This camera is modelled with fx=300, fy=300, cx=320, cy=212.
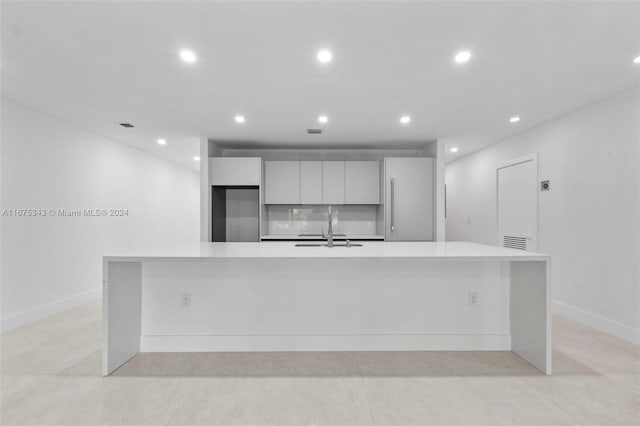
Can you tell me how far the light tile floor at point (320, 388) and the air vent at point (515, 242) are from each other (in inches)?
69.5

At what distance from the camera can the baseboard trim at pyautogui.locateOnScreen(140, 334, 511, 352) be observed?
254 cm

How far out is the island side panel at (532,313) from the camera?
7.14ft

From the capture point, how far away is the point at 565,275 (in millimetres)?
3602

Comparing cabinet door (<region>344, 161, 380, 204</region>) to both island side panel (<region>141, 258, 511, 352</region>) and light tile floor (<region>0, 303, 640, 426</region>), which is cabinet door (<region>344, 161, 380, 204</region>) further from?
light tile floor (<region>0, 303, 640, 426</region>)

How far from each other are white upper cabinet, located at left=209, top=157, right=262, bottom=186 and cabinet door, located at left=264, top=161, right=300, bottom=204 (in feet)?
0.78

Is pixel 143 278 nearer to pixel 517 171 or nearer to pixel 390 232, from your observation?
pixel 390 232

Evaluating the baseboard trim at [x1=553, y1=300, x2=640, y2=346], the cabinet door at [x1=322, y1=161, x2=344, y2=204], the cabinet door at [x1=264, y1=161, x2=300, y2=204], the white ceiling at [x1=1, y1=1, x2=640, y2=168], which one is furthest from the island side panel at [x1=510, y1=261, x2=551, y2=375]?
the cabinet door at [x1=264, y1=161, x2=300, y2=204]

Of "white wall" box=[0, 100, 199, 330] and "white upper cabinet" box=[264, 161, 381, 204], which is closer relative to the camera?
"white wall" box=[0, 100, 199, 330]

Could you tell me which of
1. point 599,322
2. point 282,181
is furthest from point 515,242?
point 282,181

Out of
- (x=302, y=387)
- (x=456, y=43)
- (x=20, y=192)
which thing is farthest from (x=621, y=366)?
(x=20, y=192)

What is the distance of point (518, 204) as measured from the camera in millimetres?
4363

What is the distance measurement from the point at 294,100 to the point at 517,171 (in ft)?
11.3

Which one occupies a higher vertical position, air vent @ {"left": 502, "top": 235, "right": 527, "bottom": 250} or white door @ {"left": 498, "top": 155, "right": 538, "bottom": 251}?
white door @ {"left": 498, "top": 155, "right": 538, "bottom": 251}

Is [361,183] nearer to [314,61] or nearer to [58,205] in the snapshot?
[314,61]
